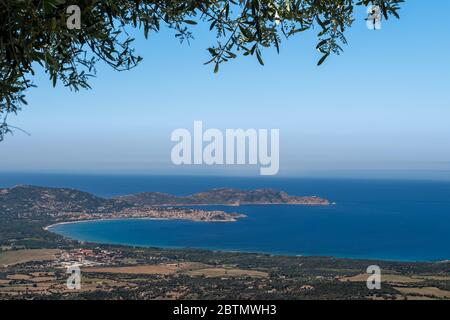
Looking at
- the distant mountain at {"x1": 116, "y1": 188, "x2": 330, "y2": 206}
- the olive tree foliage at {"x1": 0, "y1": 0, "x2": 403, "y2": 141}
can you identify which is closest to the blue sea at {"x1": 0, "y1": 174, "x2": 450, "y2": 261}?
the distant mountain at {"x1": 116, "y1": 188, "x2": 330, "y2": 206}

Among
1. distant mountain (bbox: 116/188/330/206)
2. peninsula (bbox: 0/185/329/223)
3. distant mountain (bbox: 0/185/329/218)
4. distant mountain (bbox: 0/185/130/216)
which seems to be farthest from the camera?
Result: distant mountain (bbox: 116/188/330/206)

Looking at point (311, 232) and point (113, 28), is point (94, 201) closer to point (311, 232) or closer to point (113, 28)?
point (311, 232)

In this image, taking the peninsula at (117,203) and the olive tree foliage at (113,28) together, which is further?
the peninsula at (117,203)

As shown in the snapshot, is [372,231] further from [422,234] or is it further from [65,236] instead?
[65,236]

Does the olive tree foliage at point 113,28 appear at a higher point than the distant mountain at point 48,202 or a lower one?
Answer: higher

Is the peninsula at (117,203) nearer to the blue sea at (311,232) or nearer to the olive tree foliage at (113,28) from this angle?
the blue sea at (311,232)

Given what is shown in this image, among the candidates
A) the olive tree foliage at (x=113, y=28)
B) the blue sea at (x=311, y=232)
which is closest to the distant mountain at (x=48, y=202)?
the blue sea at (x=311, y=232)

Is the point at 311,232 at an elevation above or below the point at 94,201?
below

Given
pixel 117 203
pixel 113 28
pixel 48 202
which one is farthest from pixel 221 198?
pixel 113 28

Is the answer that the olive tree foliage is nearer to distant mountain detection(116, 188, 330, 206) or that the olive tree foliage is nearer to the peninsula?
the peninsula
